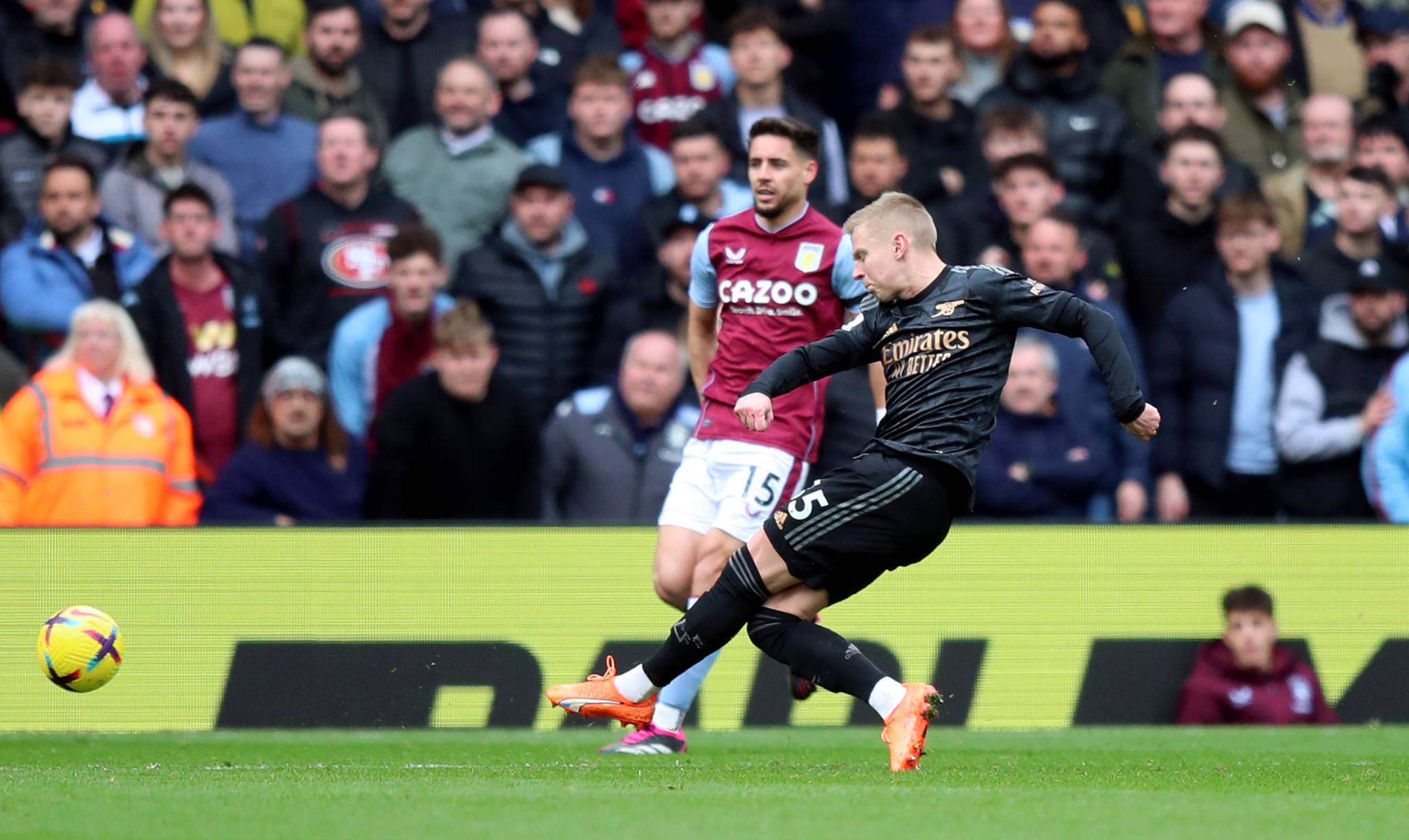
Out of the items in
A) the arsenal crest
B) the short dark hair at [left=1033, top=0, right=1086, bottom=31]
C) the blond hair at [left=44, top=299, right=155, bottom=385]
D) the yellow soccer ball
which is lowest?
the yellow soccer ball

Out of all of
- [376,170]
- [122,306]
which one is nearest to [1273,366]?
[376,170]

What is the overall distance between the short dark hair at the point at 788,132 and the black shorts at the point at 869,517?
145 cm

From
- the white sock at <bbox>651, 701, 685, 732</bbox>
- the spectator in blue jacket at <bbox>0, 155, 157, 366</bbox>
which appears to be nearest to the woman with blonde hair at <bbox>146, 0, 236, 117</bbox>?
the spectator in blue jacket at <bbox>0, 155, 157, 366</bbox>

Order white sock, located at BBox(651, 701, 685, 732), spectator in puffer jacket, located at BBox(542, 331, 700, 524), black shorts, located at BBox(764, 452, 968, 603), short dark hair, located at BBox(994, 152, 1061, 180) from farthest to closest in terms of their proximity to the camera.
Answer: short dark hair, located at BBox(994, 152, 1061, 180)
spectator in puffer jacket, located at BBox(542, 331, 700, 524)
white sock, located at BBox(651, 701, 685, 732)
black shorts, located at BBox(764, 452, 968, 603)

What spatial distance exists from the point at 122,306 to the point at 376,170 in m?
1.76

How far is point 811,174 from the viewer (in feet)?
26.0

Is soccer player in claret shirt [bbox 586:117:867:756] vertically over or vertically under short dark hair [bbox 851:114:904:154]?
under

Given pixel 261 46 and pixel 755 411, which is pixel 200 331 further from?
pixel 755 411

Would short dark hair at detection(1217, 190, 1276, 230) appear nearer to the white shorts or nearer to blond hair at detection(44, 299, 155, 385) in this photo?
the white shorts

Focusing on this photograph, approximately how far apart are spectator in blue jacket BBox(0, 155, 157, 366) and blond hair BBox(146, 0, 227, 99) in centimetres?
149

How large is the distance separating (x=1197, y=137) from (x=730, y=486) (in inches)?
195

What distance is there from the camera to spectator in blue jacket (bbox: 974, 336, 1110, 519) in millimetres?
10539

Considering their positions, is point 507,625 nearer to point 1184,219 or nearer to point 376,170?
point 376,170

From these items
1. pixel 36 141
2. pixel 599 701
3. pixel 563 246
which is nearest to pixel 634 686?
pixel 599 701
